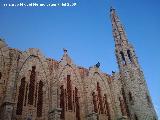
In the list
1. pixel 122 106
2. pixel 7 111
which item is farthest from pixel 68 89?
pixel 7 111

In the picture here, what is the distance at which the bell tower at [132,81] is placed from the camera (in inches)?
1095

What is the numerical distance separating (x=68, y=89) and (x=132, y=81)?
903 cm

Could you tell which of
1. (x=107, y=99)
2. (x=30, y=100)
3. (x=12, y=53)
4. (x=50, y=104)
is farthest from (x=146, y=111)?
(x=12, y=53)

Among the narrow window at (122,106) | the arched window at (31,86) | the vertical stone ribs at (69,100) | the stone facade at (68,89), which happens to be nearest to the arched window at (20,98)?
the stone facade at (68,89)

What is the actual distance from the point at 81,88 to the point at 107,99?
3.81 metres

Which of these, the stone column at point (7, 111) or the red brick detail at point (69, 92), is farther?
the red brick detail at point (69, 92)

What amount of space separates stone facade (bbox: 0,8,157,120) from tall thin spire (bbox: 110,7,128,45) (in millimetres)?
295

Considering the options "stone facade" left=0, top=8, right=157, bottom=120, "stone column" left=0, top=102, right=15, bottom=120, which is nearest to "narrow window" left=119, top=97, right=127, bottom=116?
"stone facade" left=0, top=8, right=157, bottom=120

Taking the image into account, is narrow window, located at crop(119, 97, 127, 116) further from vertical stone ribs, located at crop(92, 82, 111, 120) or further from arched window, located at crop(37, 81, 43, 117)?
arched window, located at crop(37, 81, 43, 117)

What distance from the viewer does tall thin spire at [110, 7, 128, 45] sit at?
33.8 m

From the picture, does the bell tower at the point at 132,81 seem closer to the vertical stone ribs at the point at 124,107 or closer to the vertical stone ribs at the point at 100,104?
the vertical stone ribs at the point at 124,107

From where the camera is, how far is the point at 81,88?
86.9 ft

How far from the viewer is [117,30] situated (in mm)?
35250

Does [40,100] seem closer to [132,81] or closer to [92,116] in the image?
[92,116]
